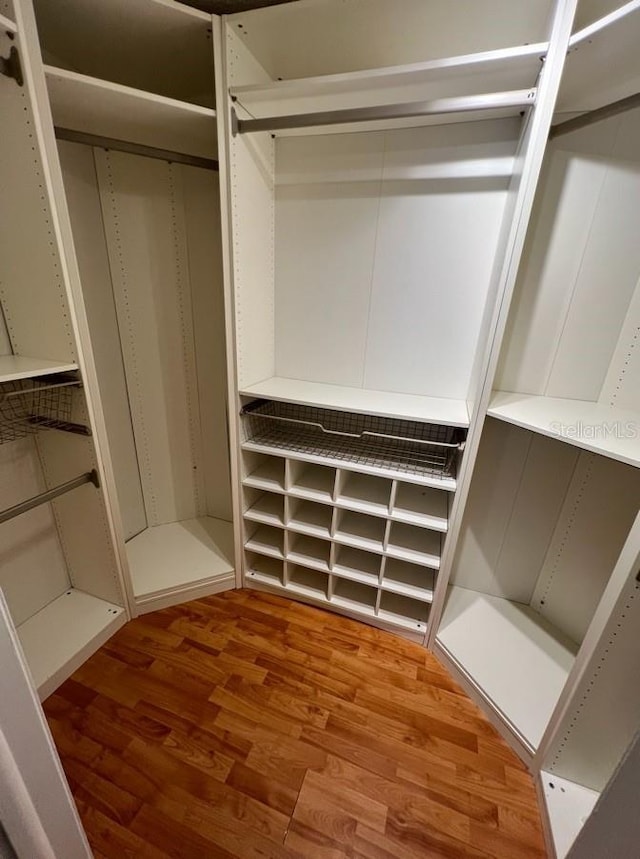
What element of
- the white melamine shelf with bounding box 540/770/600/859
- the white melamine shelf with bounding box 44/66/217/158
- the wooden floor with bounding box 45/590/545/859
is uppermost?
the white melamine shelf with bounding box 44/66/217/158

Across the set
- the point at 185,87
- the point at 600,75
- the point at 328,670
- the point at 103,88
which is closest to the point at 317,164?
the point at 185,87

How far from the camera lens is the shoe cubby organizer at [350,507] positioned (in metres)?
1.43

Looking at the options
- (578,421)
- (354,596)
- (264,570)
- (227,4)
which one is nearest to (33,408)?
(264,570)

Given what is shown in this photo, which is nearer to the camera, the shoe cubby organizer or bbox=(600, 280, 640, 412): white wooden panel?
bbox=(600, 280, 640, 412): white wooden panel

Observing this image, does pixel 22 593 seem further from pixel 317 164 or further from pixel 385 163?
pixel 385 163

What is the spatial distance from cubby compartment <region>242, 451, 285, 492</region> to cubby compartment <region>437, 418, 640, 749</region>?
0.94m

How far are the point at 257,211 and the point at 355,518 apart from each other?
4.78 ft

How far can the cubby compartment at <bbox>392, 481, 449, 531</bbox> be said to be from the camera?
1.37 m

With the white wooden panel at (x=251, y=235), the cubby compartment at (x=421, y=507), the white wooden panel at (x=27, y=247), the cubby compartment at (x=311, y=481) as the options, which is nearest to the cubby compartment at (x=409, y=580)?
the cubby compartment at (x=421, y=507)

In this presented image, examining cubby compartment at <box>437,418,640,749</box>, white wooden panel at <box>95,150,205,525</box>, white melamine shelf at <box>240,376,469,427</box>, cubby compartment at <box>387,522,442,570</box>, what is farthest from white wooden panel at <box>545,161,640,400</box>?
white wooden panel at <box>95,150,205,525</box>

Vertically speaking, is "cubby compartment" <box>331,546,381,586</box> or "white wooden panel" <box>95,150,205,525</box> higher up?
"white wooden panel" <box>95,150,205,525</box>

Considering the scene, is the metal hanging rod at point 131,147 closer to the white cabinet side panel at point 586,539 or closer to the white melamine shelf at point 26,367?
the white melamine shelf at point 26,367

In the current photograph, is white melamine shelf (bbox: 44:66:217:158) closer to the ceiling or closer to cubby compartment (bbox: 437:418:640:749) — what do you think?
the ceiling

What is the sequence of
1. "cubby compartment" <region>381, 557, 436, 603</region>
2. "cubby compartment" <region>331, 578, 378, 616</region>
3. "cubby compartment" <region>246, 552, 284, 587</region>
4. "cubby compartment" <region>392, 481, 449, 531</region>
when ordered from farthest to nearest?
"cubby compartment" <region>246, 552, 284, 587</region> < "cubby compartment" <region>331, 578, 378, 616</region> < "cubby compartment" <region>381, 557, 436, 603</region> < "cubby compartment" <region>392, 481, 449, 531</region>
